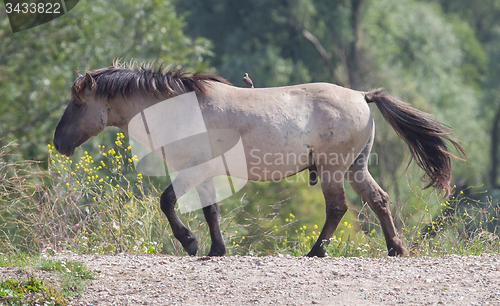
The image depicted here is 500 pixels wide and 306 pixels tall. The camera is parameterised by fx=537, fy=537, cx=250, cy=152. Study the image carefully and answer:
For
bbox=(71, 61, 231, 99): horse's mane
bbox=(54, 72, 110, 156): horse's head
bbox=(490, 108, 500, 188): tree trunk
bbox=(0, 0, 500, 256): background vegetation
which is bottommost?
bbox=(490, 108, 500, 188): tree trunk

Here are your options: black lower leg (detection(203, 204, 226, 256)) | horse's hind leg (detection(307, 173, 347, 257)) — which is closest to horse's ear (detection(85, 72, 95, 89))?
black lower leg (detection(203, 204, 226, 256))

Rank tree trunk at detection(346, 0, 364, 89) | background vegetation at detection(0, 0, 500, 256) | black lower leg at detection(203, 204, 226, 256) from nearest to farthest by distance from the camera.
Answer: black lower leg at detection(203, 204, 226, 256) < background vegetation at detection(0, 0, 500, 256) < tree trunk at detection(346, 0, 364, 89)

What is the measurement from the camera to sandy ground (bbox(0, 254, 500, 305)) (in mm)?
3680

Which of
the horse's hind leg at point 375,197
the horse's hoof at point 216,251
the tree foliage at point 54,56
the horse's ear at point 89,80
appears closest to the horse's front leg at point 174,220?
the horse's hoof at point 216,251

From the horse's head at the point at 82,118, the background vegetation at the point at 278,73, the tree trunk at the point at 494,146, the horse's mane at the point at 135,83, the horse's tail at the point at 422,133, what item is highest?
the horse's mane at the point at 135,83

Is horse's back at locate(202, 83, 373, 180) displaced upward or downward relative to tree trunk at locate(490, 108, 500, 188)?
upward

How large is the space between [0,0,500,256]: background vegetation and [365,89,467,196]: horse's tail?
0.75 m

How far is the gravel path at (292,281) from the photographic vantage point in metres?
3.68

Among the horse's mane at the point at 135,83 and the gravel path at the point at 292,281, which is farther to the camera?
the horse's mane at the point at 135,83

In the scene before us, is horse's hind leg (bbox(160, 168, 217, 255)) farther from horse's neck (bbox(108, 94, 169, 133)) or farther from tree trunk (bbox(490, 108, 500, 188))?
tree trunk (bbox(490, 108, 500, 188))

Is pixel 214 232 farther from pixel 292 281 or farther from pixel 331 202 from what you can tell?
pixel 292 281

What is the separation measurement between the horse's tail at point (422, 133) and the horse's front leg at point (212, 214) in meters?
1.87

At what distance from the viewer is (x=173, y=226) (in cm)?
488

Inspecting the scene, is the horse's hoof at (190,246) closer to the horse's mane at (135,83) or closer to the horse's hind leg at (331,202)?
the horse's hind leg at (331,202)
